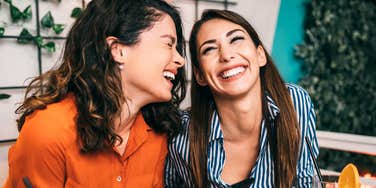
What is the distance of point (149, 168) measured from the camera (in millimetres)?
1502

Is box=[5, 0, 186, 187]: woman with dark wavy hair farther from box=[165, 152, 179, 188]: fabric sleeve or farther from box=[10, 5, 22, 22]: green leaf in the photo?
box=[10, 5, 22, 22]: green leaf

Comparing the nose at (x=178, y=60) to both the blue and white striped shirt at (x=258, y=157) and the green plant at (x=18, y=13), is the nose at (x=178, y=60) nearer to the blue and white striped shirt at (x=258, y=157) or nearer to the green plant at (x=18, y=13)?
the blue and white striped shirt at (x=258, y=157)

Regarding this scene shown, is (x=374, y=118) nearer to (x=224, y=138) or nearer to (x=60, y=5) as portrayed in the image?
(x=224, y=138)

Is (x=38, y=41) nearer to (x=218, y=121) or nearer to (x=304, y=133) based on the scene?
(x=218, y=121)

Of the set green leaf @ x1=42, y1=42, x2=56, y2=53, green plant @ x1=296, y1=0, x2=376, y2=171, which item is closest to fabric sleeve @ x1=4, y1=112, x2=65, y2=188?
green leaf @ x1=42, y1=42, x2=56, y2=53

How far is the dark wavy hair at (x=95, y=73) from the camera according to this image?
51.8 inches

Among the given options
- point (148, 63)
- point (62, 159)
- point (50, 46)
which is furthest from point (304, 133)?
point (50, 46)

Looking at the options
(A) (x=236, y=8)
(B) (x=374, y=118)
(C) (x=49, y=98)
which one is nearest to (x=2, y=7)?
(C) (x=49, y=98)

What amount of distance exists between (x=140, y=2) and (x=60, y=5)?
0.67 m

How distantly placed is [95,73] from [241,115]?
547mm

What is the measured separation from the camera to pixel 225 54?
1.45m

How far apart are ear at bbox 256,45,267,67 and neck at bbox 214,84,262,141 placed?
10cm

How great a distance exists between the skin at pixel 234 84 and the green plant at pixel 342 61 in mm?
1564

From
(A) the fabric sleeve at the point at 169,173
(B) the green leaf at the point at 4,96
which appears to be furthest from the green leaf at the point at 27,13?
(A) the fabric sleeve at the point at 169,173
